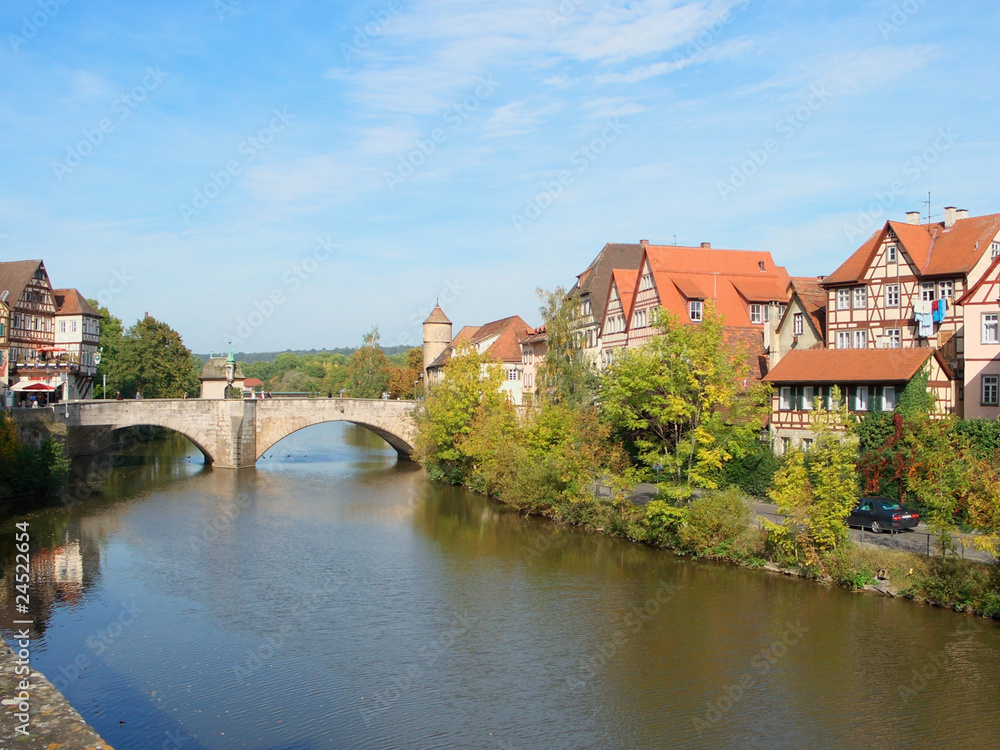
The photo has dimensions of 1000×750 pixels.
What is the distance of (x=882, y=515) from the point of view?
2516cm

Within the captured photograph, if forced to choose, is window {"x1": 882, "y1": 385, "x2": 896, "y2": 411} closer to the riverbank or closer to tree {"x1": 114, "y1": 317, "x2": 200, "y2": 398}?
the riverbank

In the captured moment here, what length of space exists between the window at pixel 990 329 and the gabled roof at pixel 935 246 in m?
3.07

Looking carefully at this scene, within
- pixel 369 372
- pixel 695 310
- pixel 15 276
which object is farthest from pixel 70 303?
pixel 695 310

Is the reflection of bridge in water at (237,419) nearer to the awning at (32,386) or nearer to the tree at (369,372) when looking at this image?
the awning at (32,386)

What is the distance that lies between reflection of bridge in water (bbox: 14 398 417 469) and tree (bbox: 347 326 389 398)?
2569cm

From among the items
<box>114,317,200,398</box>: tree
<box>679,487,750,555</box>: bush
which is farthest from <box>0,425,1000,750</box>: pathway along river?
<box>114,317,200,398</box>: tree

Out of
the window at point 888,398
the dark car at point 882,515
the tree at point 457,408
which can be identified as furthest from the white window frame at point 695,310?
the dark car at point 882,515

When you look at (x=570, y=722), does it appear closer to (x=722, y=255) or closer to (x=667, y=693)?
(x=667, y=693)

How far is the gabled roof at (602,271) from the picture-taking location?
50.3 metres

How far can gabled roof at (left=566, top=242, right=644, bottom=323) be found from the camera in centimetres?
5028

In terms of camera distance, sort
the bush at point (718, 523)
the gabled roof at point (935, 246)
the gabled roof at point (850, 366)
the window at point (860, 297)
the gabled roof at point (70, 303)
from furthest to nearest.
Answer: the gabled roof at point (70, 303), the window at point (860, 297), the gabled roof at point (935, 246), the gabled roof at point (850, 366), the bush at point (718, 523)

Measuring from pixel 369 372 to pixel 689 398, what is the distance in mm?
54730

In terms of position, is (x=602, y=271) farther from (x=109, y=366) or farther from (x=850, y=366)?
(x=109, y=366)

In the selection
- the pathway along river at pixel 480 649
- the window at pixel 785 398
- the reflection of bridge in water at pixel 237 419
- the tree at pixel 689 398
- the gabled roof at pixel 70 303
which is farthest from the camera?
the gabled roof at pixel 70 303
